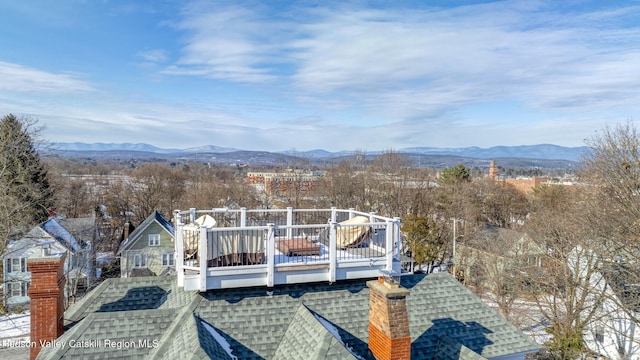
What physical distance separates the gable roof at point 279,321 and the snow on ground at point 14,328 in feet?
60.0

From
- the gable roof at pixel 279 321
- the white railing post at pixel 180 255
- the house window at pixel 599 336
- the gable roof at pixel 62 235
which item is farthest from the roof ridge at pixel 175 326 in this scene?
the gable roof at pixel 62 235

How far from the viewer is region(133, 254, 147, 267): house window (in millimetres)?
32000

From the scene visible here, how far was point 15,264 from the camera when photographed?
2856cm

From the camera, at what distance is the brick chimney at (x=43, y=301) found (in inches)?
278

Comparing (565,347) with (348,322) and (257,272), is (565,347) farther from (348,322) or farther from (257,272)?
(257,272)

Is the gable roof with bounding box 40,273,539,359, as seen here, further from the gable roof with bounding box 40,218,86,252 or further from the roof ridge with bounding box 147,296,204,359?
the gable roof with bounding box 40,218,86,252

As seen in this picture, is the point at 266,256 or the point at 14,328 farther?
the point at 14,328

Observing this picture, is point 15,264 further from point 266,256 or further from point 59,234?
point 266,256

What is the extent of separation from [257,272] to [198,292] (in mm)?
1138

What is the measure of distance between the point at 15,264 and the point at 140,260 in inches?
332

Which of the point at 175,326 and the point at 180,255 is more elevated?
the point at 180,255

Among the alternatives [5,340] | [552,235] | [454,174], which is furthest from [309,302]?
[454,174]

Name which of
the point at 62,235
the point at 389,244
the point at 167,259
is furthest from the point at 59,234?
the point at 389,244

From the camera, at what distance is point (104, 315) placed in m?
6.57
